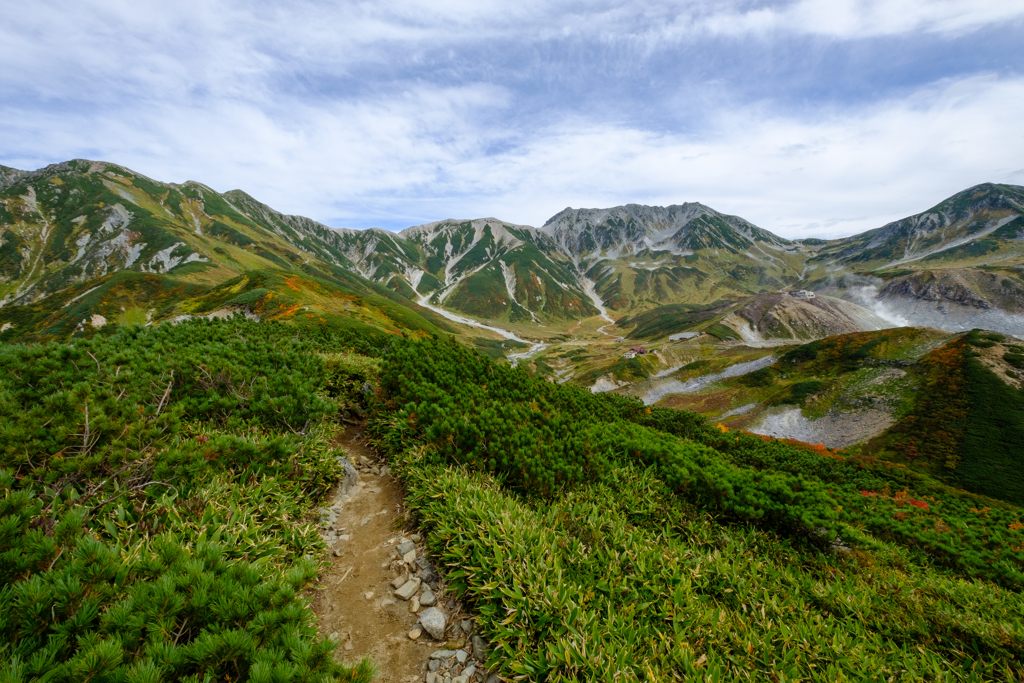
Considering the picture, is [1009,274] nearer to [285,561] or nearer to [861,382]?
[861,382]

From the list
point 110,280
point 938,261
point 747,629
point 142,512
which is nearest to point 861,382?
point 747,629

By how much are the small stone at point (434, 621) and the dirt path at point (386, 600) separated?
45 mm

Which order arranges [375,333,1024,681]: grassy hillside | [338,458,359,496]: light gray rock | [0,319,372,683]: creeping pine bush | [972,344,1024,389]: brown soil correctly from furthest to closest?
[972,344,1024,389]: brown soil < [338,458,359,496]: light gray rock < [375,333,1024,681]: grassy hillside < [0,319,372,683]: creeping pine bush

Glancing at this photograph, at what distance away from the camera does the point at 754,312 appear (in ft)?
364

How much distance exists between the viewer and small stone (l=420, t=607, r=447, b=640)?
19.4ft

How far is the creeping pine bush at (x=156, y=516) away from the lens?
3.36 metres

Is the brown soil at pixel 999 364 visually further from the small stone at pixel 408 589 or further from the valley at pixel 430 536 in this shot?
the small stone at pixel 408 589

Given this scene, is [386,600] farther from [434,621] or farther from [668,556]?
[668,556]

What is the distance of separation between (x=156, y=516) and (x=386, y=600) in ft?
13.0

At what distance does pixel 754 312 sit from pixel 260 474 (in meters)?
131

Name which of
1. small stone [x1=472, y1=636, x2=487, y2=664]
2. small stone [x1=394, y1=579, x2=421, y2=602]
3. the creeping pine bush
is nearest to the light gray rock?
the creeping pine bush

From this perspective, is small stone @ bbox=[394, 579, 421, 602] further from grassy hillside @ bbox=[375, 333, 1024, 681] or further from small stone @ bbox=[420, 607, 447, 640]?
grassy hillside @ bbox=[375, 333, 1024, 681]

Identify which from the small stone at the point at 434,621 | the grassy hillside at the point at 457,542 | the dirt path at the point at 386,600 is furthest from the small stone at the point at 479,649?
the small stone at the point at 434,621

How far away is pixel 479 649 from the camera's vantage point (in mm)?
5602
